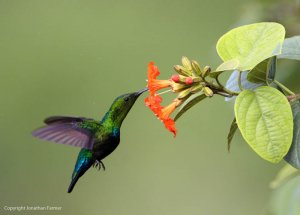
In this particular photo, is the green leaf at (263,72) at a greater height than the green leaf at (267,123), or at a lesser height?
greater

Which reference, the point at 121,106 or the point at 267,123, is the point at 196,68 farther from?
the point at 121,106

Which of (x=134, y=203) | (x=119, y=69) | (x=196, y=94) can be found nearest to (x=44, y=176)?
(x=134, y=203)

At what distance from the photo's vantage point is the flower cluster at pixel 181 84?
1134 mm

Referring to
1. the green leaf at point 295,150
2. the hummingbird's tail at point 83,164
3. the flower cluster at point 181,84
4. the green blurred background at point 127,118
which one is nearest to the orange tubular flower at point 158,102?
the flower cluster at point 181,84

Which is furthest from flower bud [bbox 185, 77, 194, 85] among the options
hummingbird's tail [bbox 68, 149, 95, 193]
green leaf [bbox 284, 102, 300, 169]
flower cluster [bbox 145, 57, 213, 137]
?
hummingbird's tail [bbox 68, 149, 95, 193]

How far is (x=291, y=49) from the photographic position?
3.97 feet

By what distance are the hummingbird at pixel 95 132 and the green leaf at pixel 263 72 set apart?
1.13ft

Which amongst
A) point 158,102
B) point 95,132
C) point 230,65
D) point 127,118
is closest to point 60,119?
point 95,132

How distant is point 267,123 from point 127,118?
369 centimetres

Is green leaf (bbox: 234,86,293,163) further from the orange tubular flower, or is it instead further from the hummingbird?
the hummingbird

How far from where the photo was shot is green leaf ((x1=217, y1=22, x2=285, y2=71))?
3.37 feet

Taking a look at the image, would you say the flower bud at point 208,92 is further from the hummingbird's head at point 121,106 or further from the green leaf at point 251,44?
the hummingbird's head at point 121,106

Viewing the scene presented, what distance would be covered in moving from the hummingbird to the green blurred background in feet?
8.35

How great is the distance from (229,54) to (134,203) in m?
3.37
